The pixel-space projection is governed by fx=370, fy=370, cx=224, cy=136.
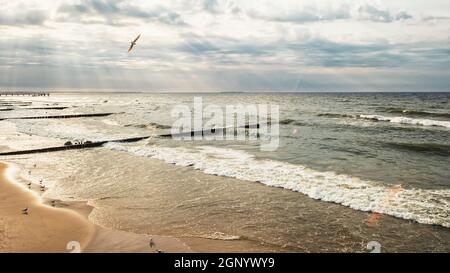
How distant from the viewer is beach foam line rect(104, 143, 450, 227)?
1234 centimetres

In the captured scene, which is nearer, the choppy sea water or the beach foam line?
the choppy sea water

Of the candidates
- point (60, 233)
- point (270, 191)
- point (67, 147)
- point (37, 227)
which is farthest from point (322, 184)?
point (67, 147)

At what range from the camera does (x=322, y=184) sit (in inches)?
615

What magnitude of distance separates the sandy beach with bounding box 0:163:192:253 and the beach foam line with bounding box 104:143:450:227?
6876 millimetres

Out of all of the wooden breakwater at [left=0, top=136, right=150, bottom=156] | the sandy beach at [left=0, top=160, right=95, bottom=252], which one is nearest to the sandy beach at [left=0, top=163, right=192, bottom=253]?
the sandy beach at [left=0, top=160, right=95, bottom=252]

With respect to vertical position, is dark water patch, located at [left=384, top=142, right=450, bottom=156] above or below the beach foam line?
above

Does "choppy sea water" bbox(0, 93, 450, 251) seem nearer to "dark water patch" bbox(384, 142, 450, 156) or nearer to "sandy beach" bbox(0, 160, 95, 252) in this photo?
"dark water patch" bbox(384, 142, 450, 156)

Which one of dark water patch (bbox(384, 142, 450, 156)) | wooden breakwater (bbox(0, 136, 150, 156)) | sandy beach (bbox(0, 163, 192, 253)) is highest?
wooden breakwater (bbox(0, 136, 150, 156))

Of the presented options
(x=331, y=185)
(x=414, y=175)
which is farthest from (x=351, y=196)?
(x=414, y=175)

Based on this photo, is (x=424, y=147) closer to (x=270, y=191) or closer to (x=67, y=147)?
(x=270, y=191)

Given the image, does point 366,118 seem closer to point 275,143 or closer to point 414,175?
point 275,143

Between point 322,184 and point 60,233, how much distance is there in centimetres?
1024

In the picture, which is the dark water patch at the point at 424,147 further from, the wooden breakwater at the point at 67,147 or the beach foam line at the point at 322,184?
the wooden breakwater at the point at 67,147
